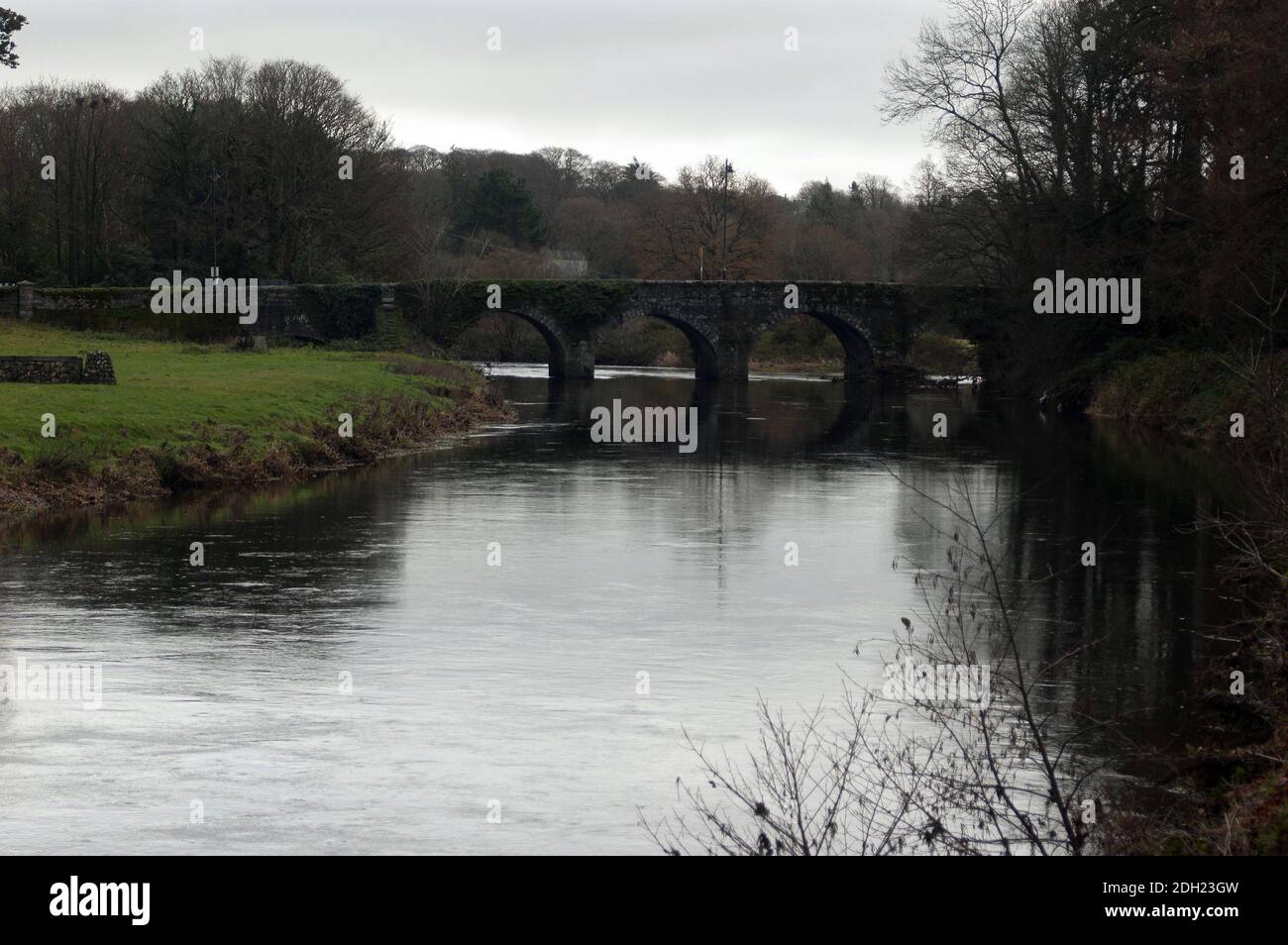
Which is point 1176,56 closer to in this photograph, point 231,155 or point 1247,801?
point 1247,801

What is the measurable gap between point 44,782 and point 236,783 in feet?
4.01

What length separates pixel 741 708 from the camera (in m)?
12.5

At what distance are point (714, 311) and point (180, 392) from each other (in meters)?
40.4

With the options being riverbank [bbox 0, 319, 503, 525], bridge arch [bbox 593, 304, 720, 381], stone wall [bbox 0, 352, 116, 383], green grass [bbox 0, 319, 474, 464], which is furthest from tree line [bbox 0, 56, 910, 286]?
stone wall [bbox 0, 352, 116, 383]

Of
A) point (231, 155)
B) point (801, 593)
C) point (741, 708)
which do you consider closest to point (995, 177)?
point (231, 155)

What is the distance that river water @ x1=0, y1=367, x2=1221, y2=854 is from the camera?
10.1 m

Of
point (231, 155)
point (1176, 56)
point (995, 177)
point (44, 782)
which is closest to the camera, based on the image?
point (44, 782)

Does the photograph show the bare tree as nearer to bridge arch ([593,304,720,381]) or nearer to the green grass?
the green grass

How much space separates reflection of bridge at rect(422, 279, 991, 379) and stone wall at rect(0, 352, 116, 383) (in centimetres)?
3511

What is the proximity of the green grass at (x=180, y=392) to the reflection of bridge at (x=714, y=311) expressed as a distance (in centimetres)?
1571

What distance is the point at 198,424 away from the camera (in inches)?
1112

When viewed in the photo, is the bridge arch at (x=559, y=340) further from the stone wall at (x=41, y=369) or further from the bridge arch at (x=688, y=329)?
the stone wall at (x=41, y=369)

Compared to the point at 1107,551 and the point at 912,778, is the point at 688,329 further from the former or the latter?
the point at 912,778

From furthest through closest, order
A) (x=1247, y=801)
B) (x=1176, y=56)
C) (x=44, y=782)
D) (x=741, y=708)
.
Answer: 1. (x=1176, y=56)
2. (x=741, y=708)
3. (x=44, y=782)
4. (x=1247, y=801)
